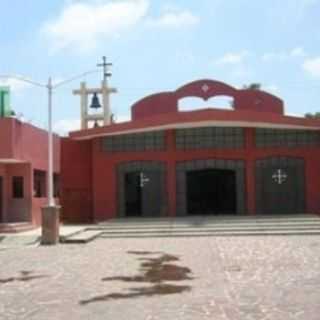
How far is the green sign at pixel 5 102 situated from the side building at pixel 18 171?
942 mm

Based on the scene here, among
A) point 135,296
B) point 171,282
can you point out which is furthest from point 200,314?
point 171,282

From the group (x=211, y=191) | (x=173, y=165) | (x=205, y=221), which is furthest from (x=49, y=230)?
(x=211, y=191)

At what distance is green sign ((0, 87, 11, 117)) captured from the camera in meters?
29.7

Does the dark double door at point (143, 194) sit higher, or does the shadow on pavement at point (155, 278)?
the dark double door at point (143, 194)

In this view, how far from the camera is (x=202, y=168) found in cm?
3114

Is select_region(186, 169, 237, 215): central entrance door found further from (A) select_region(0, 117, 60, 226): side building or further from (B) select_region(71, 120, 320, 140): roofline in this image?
(A) select_region(0, 117, 60, 226): side building

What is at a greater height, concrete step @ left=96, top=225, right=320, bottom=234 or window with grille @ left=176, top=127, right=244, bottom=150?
Result: window with grille @ left=176, top=127, right=244, bottom=150

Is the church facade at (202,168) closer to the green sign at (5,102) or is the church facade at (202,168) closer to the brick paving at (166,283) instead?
the green sign at (5,102)

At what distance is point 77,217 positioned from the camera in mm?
33750

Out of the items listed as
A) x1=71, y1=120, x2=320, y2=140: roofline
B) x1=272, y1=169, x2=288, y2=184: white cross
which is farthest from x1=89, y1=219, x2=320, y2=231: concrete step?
x1=71, y1=120, x2=320, y2=140: roofline

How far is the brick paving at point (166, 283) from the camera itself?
10430 millimetres

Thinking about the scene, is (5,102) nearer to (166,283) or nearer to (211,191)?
(211,191)

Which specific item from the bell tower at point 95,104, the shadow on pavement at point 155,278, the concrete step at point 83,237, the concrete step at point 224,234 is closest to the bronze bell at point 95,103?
the bell tower at point 95,104

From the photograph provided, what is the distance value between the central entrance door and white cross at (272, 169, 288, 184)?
1.76 metres
